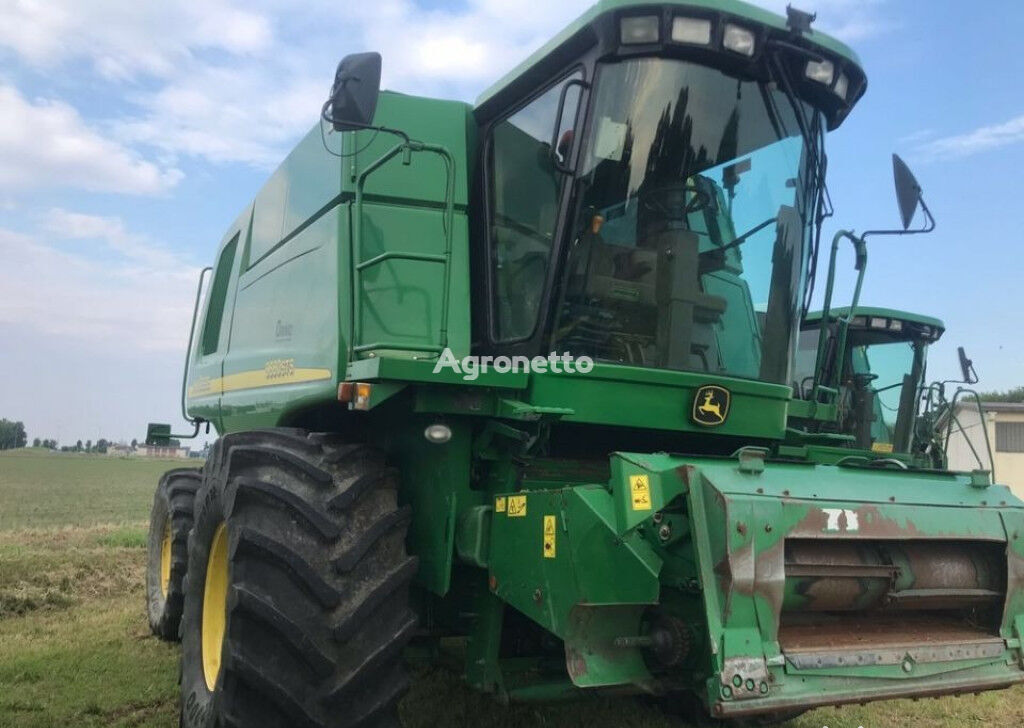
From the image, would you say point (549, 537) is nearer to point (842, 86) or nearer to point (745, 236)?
point (745, 236)

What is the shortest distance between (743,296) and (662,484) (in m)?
1.36

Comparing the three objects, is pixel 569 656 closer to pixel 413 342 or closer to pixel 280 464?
pixel 280 464

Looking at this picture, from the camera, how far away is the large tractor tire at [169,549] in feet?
18.9

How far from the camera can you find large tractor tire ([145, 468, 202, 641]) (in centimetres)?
575

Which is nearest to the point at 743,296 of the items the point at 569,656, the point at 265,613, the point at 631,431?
the point at 631,431

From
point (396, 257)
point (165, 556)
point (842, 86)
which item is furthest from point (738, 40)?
point (165, 556)

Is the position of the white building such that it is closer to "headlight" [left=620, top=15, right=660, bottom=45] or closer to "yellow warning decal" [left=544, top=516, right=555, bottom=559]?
"headlight" [left=620, top=15, right=660, bottom=45]

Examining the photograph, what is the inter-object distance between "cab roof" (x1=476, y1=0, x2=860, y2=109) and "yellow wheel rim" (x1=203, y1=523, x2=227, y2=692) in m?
2.35

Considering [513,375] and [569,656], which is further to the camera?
[513,375]

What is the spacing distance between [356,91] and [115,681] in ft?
11.3

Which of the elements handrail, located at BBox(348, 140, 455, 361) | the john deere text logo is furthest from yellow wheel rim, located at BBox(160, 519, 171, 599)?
the john deere text logo

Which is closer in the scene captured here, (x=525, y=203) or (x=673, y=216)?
(x=673, y=216)

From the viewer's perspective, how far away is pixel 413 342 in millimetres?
3775
